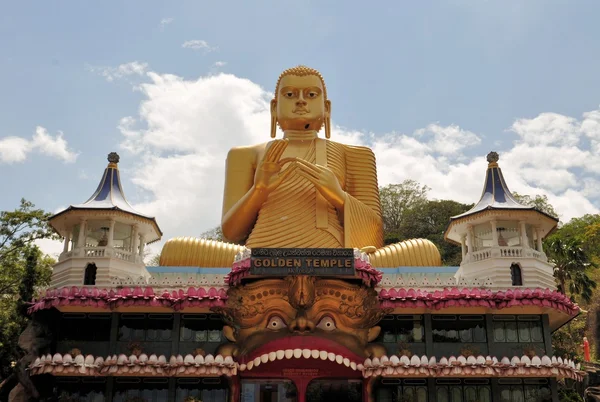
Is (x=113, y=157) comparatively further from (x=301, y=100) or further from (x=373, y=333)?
(x=373, y=333)

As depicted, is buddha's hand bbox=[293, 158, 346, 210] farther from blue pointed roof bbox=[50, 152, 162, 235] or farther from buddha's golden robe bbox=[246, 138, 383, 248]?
blue pointed roof bbox=[50, 152, 162, 235]

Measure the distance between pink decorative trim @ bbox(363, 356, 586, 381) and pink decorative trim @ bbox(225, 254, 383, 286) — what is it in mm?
2058

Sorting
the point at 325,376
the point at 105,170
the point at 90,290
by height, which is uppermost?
the point at 105,170

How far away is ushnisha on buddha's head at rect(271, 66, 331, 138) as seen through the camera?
2320 cm

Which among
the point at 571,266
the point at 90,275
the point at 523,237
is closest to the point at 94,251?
the point at 90,275

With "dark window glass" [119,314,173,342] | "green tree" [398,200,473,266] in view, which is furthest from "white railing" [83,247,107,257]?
"green tree" [398,200,473,266]

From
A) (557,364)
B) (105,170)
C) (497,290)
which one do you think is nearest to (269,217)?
(105,170)

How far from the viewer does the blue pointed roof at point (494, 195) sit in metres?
19.6

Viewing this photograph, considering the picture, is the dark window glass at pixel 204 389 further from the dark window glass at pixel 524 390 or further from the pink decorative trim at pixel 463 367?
the dark window glass at pixel 524 390

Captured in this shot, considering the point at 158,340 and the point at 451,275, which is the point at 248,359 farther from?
the point at 451,275

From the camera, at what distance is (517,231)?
20.6m

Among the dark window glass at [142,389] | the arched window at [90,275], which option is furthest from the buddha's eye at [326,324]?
the arched window at [90,275]

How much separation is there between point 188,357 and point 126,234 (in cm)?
594

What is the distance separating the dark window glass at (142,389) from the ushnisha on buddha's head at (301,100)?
33.3 ft
